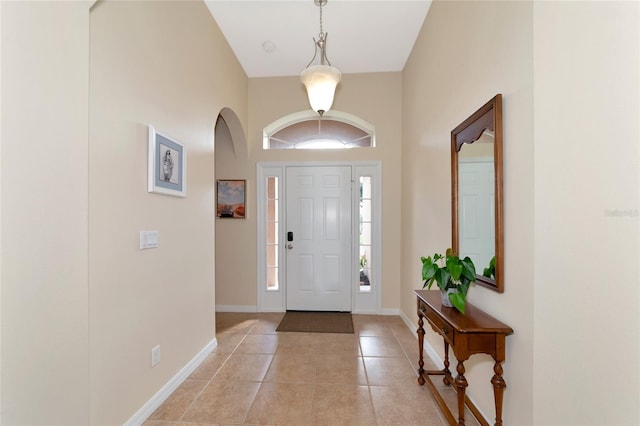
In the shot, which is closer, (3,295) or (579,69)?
(3,295)

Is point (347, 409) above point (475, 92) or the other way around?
the other way around

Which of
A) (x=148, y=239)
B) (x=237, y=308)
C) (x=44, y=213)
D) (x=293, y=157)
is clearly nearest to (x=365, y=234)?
(x=293, y=157)

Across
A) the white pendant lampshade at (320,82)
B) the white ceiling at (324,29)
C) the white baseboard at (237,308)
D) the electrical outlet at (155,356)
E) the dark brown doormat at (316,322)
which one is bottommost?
the dark brown doormat at (316,322)

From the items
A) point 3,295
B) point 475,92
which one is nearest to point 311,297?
point 475,92

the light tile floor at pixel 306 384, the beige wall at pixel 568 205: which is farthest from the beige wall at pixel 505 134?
the light tile floor at pixel 306 384

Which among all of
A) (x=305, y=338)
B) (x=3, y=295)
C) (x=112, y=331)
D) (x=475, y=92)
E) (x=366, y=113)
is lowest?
(x=305, y=338)

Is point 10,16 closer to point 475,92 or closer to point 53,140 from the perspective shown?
point 53,140

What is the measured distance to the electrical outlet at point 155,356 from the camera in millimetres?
1934

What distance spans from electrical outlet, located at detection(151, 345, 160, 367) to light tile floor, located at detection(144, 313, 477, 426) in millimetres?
305

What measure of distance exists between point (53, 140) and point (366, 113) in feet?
11.3

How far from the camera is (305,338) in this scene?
10.3ft

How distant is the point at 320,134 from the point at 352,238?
1.51 m

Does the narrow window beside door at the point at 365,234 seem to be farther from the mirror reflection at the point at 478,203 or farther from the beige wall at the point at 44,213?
the beige wall at the point at 44,213

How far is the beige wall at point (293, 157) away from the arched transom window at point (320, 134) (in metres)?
0.15
